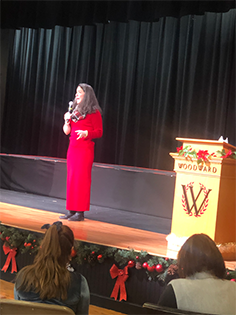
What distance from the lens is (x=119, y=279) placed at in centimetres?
274

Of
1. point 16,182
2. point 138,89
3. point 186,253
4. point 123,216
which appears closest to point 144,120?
point 138,89

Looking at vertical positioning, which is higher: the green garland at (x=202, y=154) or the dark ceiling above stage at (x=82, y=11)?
the dark ceiling above stage at (x=82, y=11)

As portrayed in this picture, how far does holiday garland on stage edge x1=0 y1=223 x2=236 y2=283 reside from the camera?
262 centimetres

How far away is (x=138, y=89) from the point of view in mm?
6027

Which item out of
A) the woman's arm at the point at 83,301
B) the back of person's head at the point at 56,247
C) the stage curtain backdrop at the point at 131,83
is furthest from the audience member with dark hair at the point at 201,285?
the stage curtain backdrop at the point at 131,83

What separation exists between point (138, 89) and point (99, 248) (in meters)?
3.71

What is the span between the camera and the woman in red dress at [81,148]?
3854mm

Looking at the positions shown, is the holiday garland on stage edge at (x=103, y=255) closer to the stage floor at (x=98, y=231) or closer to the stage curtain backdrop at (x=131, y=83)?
the stage floor at (x=98, y=231)

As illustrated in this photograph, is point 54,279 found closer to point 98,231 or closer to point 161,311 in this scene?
point 161,311

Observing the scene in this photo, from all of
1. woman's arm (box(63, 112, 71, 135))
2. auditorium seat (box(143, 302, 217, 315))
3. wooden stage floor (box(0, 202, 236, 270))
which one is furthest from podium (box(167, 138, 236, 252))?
auditorium seat (box(143, 302, 217, 315))

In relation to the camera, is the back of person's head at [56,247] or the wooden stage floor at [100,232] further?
the wooden stage floor at [100,232]

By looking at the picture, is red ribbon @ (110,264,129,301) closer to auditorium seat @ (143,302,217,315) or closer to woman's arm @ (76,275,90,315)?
woman's arm @ (76,275,90,315)

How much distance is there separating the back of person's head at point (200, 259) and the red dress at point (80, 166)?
2.47 metres

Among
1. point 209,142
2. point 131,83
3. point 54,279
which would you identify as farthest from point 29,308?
point 131,83
